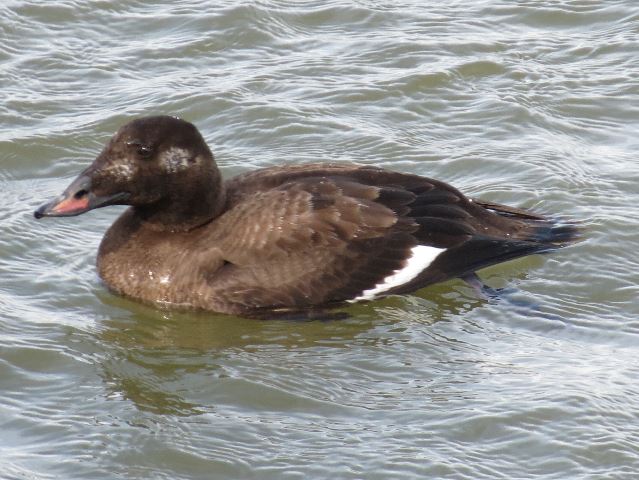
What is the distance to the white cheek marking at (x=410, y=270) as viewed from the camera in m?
8.50

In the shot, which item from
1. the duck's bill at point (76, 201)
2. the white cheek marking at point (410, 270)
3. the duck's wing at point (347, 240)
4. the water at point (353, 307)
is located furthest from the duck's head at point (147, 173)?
the white cheek marking at point (410, 270)

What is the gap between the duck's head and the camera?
8.45m

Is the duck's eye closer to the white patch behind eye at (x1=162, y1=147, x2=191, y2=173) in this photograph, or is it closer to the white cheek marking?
the white patch behind eye at (x1=162, y1=147, x2=191, y2=173)

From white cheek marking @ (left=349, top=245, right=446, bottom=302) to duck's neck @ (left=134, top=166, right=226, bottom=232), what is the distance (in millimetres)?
1000

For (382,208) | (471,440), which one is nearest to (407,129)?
(382,208)

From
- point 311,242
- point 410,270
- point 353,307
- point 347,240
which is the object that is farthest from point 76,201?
point 410,270

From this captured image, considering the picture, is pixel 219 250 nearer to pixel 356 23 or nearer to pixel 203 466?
pixel 203 466

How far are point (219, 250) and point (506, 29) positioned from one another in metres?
4.36

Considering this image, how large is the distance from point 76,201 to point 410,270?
1890 millimetres

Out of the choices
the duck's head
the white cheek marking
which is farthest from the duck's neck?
the white cheek marking

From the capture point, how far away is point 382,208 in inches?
335

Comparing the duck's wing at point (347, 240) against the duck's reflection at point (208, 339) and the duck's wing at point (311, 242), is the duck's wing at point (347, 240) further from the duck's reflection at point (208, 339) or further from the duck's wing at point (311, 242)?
the duck's reflection at point (208, 339)

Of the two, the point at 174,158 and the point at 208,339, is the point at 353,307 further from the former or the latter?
the point at 174,158

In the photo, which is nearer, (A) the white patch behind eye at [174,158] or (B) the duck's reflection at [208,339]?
(B) the duck's reflection at [208,339]
